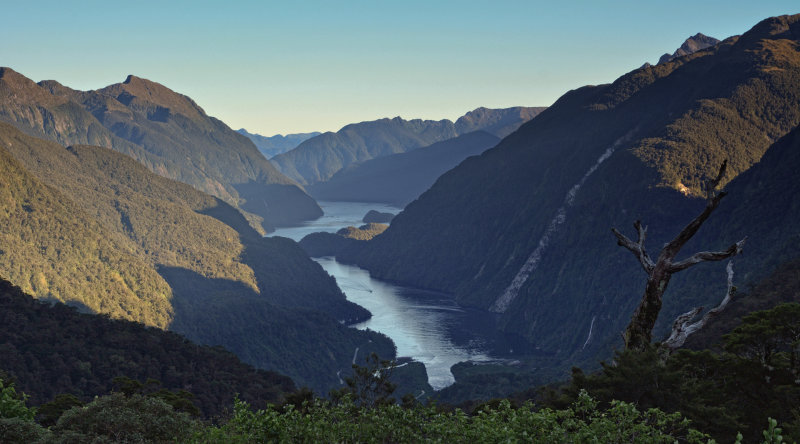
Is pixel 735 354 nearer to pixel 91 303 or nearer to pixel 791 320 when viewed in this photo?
pixel 791 320

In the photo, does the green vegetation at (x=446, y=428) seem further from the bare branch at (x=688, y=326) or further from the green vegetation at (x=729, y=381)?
the green vegetation at (x=729, y=381)

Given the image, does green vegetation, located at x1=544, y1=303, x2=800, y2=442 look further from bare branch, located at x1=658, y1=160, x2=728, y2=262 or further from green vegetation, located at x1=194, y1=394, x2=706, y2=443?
green vegetation, located at x1=194, y1=394, x2=706, y2=443

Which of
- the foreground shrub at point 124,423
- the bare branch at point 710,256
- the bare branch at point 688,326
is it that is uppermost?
the bare branch at point 710,256

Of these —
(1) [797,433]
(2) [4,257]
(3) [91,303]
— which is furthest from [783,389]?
(2) [4,257]

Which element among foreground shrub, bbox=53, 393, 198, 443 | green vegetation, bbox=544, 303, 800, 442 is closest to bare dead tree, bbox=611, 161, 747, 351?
green vegetation, bbox=544, 303, 800, 442

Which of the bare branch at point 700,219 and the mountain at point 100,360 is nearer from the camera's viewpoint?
the bare branch at point 700,219

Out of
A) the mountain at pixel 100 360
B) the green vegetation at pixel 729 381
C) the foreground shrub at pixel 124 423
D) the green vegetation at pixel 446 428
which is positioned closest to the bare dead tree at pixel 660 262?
the green vegetation at pixel 729 381

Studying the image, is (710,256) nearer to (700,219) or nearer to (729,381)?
(700,219)
